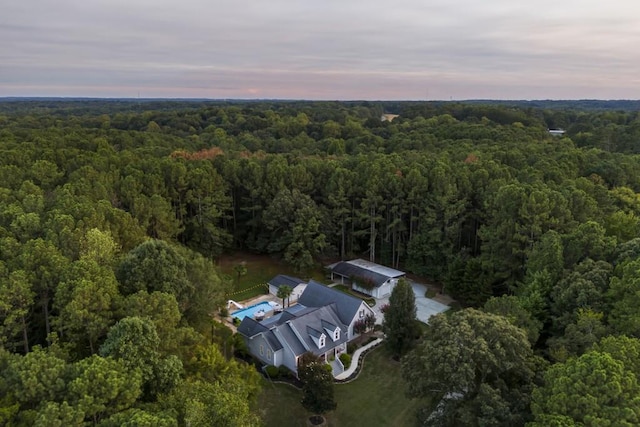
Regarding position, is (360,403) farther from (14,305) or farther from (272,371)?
(14,305)

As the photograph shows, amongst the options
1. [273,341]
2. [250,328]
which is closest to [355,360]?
[273,341]

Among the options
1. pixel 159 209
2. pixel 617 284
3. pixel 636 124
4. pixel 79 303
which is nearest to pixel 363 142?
pixel 159 209

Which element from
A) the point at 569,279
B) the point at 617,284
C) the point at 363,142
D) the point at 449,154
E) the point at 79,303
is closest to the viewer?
the point at 79,303

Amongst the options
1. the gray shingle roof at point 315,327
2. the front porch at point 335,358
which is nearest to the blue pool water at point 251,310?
the gray shingle roof at point 315,327

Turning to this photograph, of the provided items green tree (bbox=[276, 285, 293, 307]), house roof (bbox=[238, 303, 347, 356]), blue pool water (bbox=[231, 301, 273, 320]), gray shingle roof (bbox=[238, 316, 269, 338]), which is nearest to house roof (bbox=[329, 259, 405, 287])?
green tree (bbox=[276, 285, 293, 307])

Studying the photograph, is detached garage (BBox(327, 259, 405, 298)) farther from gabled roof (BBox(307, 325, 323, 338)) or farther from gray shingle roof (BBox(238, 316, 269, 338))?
gray shingle roof (BBox(238, 316, 269, 338))

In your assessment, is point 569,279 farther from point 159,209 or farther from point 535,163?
point 159,209
